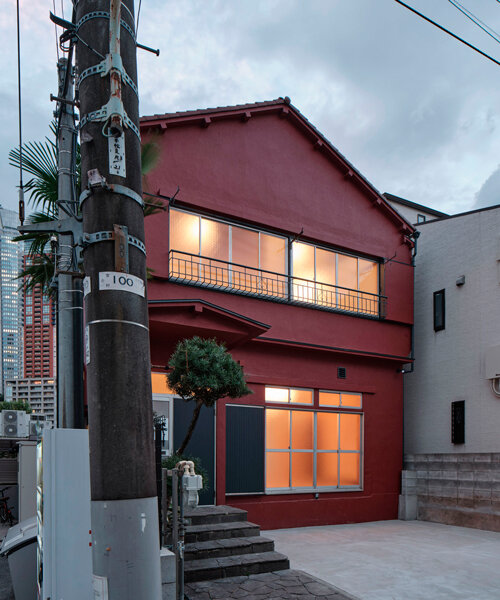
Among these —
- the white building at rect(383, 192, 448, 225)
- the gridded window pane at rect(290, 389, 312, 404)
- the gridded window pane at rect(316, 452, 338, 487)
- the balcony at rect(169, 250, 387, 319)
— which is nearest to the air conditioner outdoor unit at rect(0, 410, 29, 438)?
the balcony at rect(169, 250, 387, 319)

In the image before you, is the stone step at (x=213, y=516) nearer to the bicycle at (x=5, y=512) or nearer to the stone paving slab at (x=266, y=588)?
the stone paving slab at (x=266, y=588)

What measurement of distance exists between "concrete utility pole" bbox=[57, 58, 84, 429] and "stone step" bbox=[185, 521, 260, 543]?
277 cm

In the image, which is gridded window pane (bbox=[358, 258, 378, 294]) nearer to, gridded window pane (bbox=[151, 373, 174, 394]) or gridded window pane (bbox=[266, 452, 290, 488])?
gridded window pane (bbox=[266, 452, 290, 488])

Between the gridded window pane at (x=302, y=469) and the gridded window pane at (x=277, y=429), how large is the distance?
456 mm

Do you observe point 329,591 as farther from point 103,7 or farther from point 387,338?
point 387,338

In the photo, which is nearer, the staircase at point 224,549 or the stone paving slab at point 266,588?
the stone paving slab at point 266,588

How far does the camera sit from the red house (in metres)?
12.2

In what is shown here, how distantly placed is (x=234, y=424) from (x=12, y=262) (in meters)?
28.5

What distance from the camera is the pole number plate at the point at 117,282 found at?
2.64 metres

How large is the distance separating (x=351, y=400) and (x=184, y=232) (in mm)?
6708

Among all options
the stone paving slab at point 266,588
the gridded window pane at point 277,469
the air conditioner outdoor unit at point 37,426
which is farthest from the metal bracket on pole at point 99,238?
the gridded window pane at point 277,469

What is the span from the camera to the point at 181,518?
6.39 meters

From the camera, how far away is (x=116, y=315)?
2.61 metres

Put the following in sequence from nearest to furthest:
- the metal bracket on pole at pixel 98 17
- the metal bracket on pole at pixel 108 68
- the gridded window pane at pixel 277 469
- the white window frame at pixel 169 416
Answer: the metal bracket on pole at pixel 108 68
the metal bracket on pole at pixel 98 17
the white window frame at pixel 169 416
the gridded window pane at pixel 277 469
